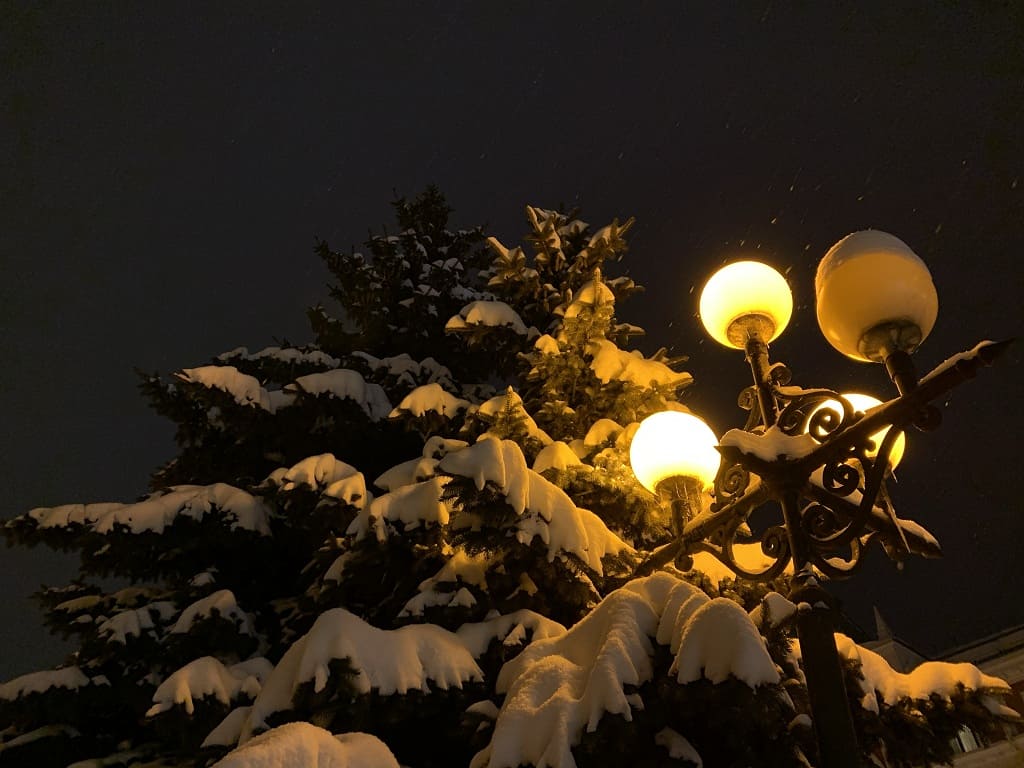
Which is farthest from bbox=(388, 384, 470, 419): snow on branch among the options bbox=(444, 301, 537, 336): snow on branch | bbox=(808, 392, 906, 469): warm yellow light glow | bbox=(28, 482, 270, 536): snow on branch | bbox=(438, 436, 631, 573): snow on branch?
bbox=(808, 392, 906, 469): warm yellow light glow

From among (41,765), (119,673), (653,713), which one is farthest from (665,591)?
(41,765)

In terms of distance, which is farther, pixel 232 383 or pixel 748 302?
pixel 232 383

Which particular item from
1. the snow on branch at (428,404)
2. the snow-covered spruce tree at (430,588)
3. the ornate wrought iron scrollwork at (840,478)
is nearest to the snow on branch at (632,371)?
the snow-covered spruce tree at (430,588)

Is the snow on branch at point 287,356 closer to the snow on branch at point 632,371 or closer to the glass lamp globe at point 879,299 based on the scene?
the snow on branch at point 632,371

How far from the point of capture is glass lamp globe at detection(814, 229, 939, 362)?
123 inches

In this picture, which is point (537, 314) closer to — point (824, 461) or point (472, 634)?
point (472, 634)

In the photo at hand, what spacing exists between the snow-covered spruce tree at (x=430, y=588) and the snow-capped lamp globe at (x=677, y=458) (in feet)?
2.17

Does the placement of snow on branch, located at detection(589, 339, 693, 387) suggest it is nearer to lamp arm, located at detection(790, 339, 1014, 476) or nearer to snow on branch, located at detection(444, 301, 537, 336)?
snow on branch, located at detection(444, 301, 537, 336)

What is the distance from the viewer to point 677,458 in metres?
4.12

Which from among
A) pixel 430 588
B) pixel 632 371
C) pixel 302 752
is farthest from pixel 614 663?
pixel 632 371

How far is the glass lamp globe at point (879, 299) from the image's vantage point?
3.14 metres

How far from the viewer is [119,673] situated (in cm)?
646

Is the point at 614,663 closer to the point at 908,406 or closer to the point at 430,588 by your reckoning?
the point at 908,406

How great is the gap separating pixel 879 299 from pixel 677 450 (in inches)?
57.1
